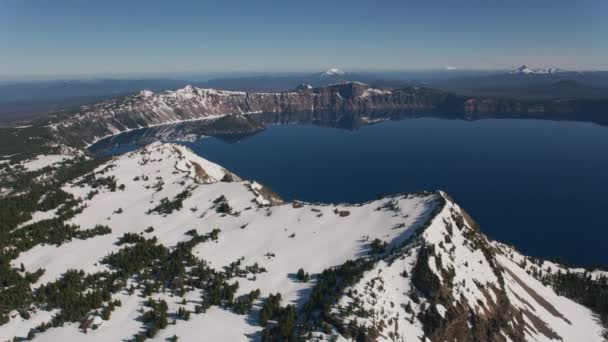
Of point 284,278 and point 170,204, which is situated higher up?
point 170,204

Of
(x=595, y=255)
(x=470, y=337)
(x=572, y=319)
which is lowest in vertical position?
(x=595, y=255)

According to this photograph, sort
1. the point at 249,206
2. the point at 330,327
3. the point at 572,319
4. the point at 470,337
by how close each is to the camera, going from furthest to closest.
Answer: the point at 249,206 → the point at 572,319 → the point at 470,337 → the point at 330,327

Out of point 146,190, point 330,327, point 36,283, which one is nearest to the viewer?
point 330,327

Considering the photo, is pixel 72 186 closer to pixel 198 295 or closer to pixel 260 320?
pixel 198 295

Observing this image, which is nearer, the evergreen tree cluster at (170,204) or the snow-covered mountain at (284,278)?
the snow-covered mountain at (284,278)

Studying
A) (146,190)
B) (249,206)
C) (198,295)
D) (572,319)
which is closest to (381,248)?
(198,295)

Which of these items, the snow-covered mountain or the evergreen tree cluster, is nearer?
the snow-covered mountain

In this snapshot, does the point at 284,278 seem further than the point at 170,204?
No

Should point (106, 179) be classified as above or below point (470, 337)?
above
